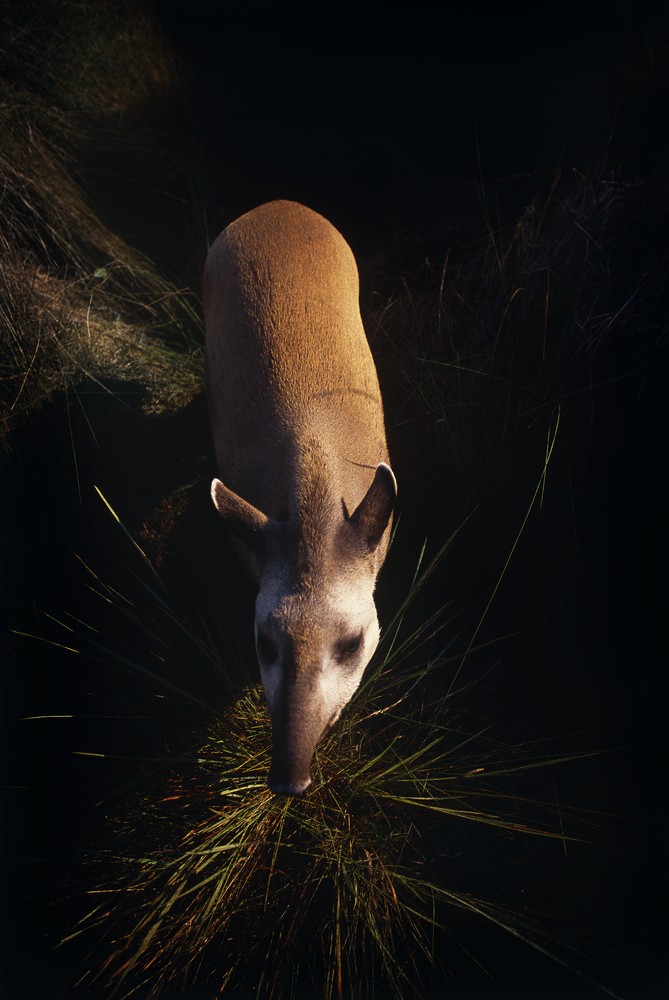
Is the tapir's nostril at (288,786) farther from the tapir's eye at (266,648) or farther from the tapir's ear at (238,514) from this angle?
the tapir's ear at (238,514)

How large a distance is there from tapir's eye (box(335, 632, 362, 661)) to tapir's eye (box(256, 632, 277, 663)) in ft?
0.67

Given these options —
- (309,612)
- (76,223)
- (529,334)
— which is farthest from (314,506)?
(76,223)

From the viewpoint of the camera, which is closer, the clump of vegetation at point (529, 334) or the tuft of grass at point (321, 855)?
the tuft of grass at point (321, 855)

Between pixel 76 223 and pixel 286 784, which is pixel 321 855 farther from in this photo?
pixel 76 223

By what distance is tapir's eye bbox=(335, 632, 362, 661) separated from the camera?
2.11m

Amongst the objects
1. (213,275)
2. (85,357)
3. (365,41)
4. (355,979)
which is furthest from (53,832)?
(365,41)

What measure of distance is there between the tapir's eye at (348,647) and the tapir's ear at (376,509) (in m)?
0.31

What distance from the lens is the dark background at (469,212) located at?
2533 mm

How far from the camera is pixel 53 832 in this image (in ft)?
8.48

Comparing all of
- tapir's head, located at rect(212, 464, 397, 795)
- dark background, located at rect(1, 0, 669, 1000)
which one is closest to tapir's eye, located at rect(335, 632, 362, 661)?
tapir's head, located at rect(212, 464, 397, 795)

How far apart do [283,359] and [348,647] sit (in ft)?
3.92

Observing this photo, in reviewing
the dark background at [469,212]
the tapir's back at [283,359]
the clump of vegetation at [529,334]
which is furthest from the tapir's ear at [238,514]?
the clump of vegetation at [529,334]

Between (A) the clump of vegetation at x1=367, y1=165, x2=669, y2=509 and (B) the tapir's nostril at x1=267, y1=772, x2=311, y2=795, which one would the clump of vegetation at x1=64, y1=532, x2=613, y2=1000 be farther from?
(A) the clump of vegetation at x1=367, y1=165, x2=669, y2=509

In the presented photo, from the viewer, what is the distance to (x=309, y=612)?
2.05m
